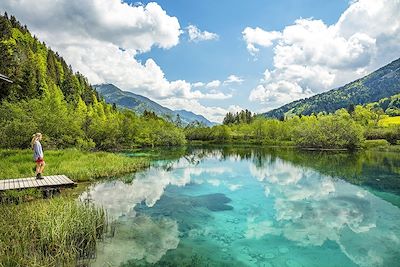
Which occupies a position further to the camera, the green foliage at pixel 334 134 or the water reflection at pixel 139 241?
the green foliage at pixel 334 134

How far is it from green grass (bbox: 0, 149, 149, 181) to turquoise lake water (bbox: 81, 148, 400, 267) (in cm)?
154

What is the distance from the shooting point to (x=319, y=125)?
252 ft

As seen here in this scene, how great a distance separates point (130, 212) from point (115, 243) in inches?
207

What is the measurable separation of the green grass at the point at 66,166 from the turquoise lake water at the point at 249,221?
1543mm

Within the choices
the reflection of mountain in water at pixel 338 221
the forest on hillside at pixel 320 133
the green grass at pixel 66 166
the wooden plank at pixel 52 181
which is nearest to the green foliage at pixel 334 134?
the forest on hillside at pixel 320 133

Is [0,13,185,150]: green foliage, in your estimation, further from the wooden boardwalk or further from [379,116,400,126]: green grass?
[379,116,400,126]: green grass

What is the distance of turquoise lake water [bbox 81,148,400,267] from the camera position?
11.8 metres

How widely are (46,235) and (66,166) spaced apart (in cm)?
1607

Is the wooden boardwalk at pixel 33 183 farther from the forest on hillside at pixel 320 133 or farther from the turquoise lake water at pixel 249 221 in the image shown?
the forest on hillside at pixel 320 133

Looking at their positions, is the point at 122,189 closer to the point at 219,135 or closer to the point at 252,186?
the point at 252,186

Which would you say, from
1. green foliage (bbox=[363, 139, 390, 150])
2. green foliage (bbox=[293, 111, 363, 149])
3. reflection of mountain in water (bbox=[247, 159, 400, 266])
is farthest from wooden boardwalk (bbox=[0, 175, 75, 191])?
green foliage (bbox=[363, 139, 390, 150])

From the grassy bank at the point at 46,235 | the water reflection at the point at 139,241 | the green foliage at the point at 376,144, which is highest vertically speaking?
the green foliage at the point at 376,144

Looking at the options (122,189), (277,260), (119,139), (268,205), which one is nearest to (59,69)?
(119,139)

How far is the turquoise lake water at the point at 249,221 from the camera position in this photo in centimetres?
1175
